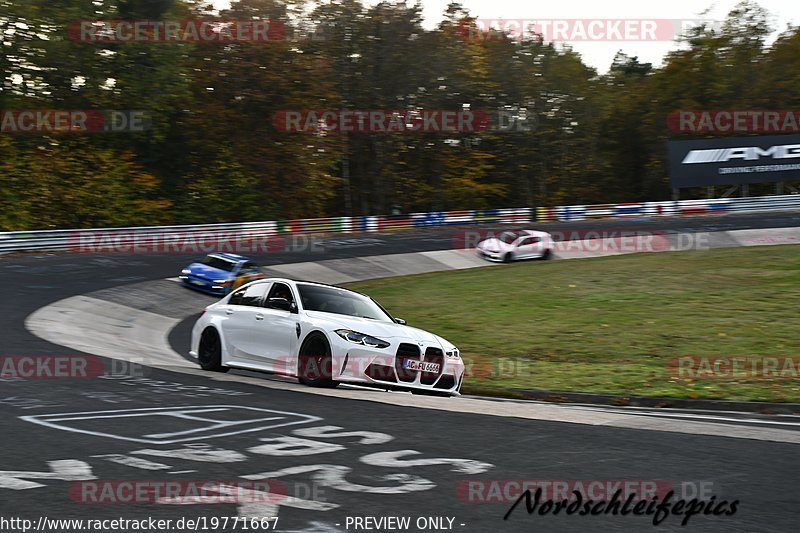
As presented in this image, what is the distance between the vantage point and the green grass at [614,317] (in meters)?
14.4

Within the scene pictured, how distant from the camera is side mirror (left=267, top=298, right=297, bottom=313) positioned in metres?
12.3

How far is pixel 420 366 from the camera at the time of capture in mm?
11602

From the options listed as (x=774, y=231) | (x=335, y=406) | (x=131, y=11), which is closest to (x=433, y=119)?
(x=131, y=11)

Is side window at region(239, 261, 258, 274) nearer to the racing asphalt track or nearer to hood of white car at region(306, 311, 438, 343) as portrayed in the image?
hood of white car at region(306, 311, 438, 343)

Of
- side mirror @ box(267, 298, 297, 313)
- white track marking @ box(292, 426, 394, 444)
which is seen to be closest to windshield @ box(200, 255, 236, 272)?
side mirror @ box(267, 298, 297, 313)

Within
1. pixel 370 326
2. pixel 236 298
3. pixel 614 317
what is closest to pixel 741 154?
pixel 614 317

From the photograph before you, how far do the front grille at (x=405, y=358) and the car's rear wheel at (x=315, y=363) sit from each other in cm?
78

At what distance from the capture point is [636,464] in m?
7.05

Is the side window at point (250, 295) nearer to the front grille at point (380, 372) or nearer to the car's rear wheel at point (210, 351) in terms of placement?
the car's rear wheel at point (210, 351)

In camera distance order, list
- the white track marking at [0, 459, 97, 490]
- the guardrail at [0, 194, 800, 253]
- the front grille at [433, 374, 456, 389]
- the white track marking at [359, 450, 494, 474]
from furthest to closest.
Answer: the guardrail at [0, 194, 800, 253]
the front grille at [433, 374, 456, 389]
the white track marking at [359, 450, 494, 474]
the white track marking at [0, 459, 97, 490]

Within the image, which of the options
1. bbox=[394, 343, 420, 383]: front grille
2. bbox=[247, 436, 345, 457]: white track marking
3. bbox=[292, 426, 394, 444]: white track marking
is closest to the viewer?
bbox=[247, 436, 345, 457]: white track marking

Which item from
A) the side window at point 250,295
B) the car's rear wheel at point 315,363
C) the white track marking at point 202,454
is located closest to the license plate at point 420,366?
the car's rear wheel at point 315,363

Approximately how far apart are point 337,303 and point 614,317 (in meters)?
10.7

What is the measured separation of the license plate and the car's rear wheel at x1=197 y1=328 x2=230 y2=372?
3150 millimetres
